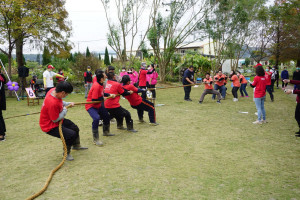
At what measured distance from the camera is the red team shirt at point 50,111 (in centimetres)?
446

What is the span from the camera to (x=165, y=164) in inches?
183

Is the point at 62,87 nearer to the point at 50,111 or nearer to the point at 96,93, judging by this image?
the point at 50,111

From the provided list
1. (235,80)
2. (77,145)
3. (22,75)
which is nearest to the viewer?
(77,145)

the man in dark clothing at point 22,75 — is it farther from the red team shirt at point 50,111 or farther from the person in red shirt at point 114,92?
the red team shirt at point 50,111

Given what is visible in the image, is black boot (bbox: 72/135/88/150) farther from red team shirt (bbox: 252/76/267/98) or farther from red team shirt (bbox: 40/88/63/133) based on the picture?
red team shirt (bbox: 252/76/267/98)

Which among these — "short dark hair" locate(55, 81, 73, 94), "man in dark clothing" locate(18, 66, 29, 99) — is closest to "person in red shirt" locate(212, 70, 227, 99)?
"short dark hair" locate(55, 81, 73, 94)

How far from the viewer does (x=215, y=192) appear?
357 cm

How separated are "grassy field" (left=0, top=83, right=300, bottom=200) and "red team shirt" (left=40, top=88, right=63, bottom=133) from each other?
2.54ft

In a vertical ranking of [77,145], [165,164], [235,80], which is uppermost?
[235,80]

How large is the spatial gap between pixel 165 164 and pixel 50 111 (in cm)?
233

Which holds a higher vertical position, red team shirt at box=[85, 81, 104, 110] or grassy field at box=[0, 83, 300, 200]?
red team shirt at box=[85, 81, 104, 110]

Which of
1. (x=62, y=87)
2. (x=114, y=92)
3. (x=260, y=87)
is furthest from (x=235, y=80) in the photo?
(x=62, y=87)

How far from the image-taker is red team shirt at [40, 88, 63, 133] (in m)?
4.46

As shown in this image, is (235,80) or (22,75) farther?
(22,75)
